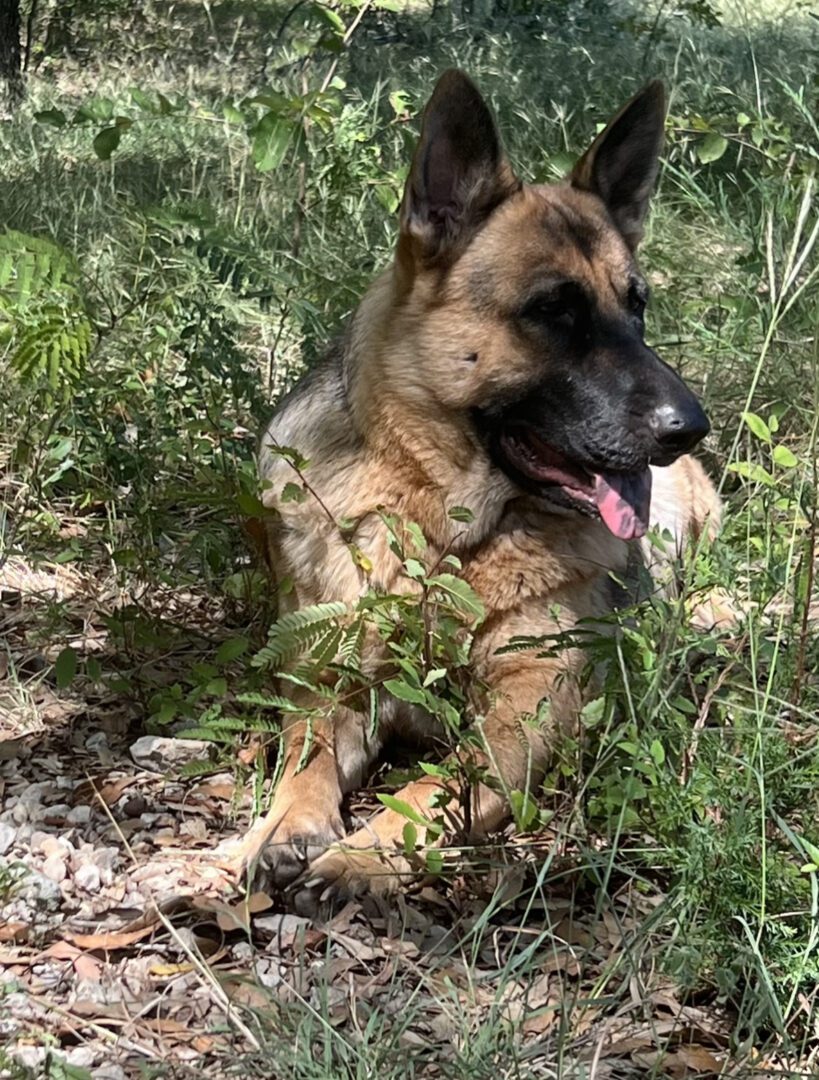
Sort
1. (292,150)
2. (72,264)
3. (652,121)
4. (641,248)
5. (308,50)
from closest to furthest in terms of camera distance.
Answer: (652,121), (72,264), (308,50), (641,248), (292,150)

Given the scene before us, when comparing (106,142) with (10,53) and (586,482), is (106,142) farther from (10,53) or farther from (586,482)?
(10,53)

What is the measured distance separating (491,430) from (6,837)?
138 cm

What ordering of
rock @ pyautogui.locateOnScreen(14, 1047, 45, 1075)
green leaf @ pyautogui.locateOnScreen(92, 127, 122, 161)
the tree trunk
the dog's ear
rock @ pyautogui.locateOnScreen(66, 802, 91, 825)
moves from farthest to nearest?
the tree trunk → green leaf @ pyautogui.locateOnScreen(92, 127, 122, 161) → the dog's ear → rock @ pyautogui.locateOnScreen(66, 802, 91, 825) → rock @ pyautogui.locateOnScreen(14, 1047, 45, 1075)

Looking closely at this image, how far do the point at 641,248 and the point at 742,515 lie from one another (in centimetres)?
225

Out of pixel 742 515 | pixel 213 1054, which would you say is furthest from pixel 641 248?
pixel 213 1054

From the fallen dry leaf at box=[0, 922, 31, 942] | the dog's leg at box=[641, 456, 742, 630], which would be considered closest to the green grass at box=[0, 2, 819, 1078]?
the dog's leg at box=[641, 456, 742, 630]

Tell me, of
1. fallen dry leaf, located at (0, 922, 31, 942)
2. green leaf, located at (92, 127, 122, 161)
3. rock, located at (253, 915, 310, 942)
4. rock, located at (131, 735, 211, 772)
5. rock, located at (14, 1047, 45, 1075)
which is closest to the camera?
rock, located at (14, 1047, 45, 1075)

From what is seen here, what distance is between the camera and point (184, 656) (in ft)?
11.4

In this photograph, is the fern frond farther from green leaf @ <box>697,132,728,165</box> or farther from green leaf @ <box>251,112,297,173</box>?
green leaf @ <box>697,132,728,165</box>

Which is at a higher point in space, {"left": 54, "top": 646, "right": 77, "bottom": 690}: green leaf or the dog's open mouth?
the dog's open mouth

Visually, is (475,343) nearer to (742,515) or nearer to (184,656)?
(742,515)

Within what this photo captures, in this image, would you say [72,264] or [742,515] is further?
[72,264]

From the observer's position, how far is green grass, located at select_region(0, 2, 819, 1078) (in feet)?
7.29

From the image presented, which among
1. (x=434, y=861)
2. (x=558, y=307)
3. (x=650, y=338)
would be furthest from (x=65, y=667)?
(x=650, y=338)
